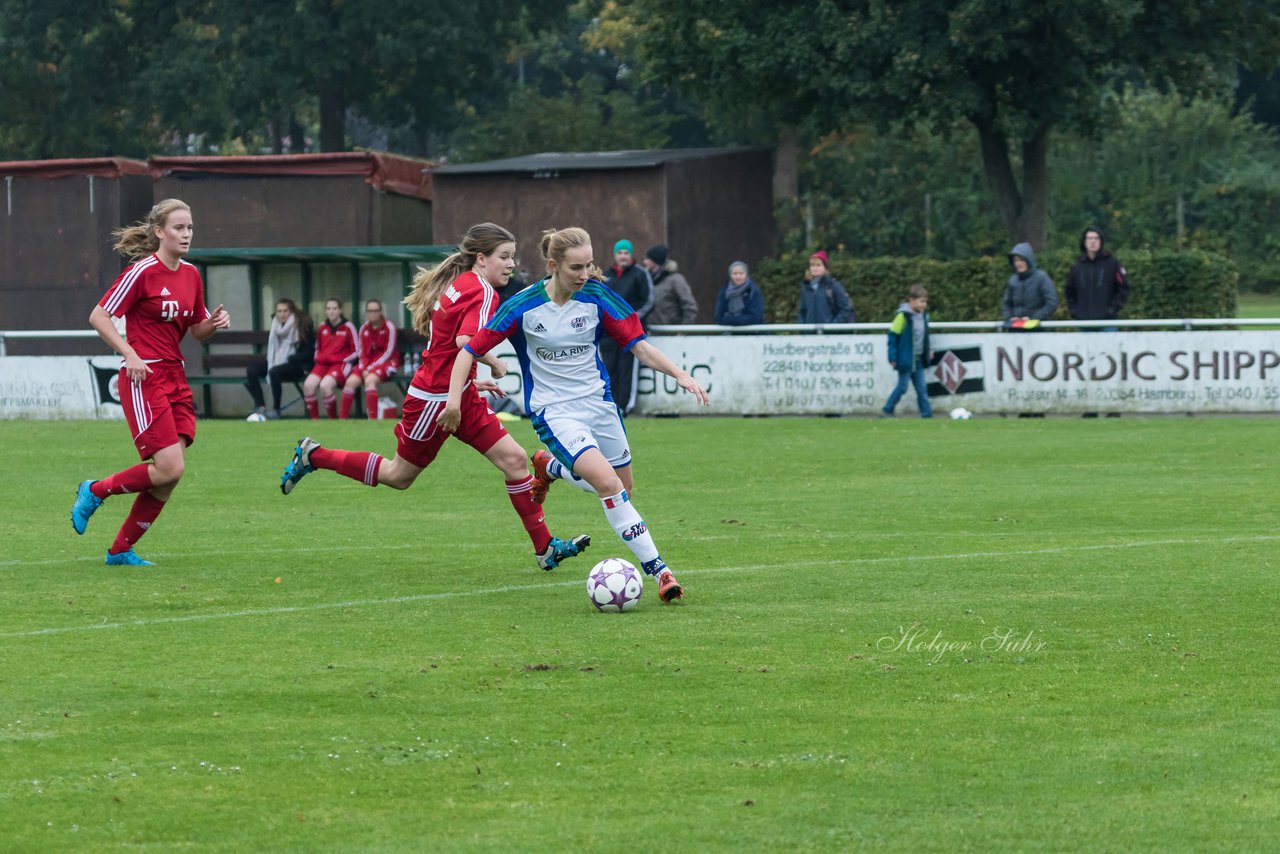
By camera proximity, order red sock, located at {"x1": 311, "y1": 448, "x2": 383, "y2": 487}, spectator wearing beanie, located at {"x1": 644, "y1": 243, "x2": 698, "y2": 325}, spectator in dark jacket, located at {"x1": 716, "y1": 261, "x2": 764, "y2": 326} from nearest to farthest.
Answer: red sock, located at {"x1": 311, "y1": 448, "x2": 383, "y2": 487} < spectator wearing beanie, located at {"x1": 644, "y1": 243, "x2": 698, "y2": 325} < spectator in dark jacket, located at {"x1": 716, "y1": 261, "x2": 764, "y2": 326}

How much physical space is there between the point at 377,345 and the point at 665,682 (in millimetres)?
16781

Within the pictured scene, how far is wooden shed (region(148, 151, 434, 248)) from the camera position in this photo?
29953 mm

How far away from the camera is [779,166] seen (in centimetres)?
4572

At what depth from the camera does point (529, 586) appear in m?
9.51

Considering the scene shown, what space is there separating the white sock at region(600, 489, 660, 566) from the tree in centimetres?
2439

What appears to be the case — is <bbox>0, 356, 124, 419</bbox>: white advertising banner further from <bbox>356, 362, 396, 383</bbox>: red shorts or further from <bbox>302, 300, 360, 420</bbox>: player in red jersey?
<bbox>356, 362, 396, 383</bbox>: red shorts

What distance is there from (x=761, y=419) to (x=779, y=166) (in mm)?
24778

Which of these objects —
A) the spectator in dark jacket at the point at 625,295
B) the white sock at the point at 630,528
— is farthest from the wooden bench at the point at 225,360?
the white sock at the point at 630,528

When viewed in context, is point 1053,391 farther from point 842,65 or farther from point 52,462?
point 842,65

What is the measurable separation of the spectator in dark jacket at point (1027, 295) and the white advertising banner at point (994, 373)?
1.29ft

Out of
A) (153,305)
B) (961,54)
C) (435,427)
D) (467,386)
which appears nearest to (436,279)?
(467,386)

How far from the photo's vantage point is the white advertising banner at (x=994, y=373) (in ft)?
67.1

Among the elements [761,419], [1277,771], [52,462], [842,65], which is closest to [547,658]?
[1277,771]

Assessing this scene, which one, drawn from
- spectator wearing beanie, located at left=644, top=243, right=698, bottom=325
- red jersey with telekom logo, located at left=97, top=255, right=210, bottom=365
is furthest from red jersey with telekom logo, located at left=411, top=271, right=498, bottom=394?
spectator wearing beanie, located at left=644, top=243, right=698, bottom=325
